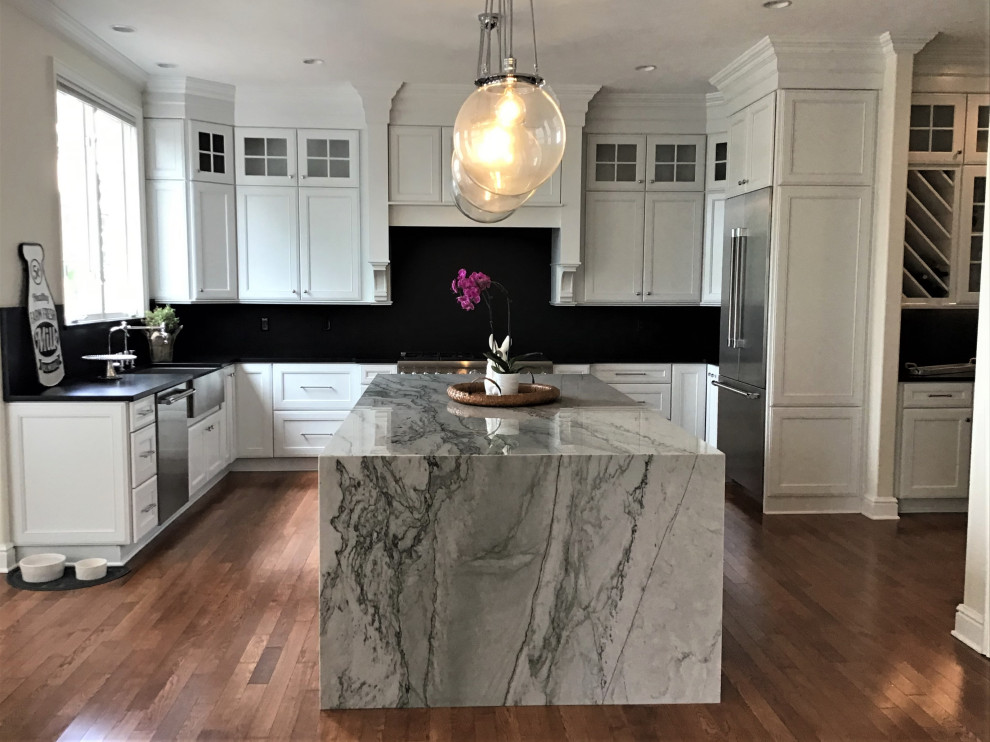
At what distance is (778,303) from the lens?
498 cm

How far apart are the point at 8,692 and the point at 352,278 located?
3.95 m

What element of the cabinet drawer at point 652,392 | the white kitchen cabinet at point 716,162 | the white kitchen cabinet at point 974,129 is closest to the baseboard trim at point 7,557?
the cabinet drawer at point 652,392

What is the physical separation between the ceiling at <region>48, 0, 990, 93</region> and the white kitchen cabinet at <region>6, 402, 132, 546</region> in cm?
208

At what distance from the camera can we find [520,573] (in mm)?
2750

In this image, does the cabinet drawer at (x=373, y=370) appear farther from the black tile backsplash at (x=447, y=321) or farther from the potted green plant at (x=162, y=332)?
the potted green plant at (x=162, y=332)

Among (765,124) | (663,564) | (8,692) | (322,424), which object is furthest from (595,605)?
(322,424)

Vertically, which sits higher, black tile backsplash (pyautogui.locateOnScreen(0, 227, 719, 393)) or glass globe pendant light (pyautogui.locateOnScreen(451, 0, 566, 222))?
glass globe pendant light (pyautogui.locateOnScreen(451, 0, 566, 222))

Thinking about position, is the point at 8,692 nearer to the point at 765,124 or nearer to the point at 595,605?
the point at 595,605

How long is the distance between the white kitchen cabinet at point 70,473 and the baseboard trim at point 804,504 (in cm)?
364

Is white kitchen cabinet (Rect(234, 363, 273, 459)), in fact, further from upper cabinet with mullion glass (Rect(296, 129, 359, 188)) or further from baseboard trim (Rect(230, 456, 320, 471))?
upper cabinet with mullion glass (Rect(296, 129, 359, 188))

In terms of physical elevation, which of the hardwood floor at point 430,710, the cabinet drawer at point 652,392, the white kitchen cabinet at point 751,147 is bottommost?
Answer: the hardwood floor at point 430,710

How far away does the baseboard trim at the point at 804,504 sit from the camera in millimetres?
5117

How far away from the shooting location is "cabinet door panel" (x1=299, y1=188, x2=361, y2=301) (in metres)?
6.20

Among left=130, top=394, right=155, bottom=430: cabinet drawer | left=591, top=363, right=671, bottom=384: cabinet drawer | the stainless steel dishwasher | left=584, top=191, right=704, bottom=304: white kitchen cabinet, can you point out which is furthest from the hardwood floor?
left=584, top=191, right=704, bottom=304: white kitchen cabinet
